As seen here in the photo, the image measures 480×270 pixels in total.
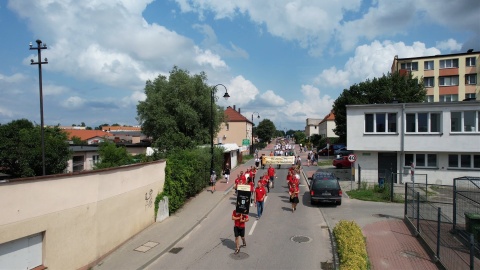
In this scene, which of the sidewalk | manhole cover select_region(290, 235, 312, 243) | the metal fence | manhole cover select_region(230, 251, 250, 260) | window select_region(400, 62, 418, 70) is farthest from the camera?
window select_region(400, 62, 418, 70)

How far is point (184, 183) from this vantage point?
56.3 feet

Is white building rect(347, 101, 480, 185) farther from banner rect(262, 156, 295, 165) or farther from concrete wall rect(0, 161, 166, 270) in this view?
concrete wall rect(0, 161, 166, 270)

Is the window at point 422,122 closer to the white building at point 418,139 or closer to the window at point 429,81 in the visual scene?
the white building at point 418,139

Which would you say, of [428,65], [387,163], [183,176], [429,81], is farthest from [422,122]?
[428,65]

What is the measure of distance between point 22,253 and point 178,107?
93.7 ft

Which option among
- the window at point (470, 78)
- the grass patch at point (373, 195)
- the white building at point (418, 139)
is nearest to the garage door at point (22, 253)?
the grass patch at point (373, 195)

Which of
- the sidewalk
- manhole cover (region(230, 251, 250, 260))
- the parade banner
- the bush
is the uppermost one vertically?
the parade banner

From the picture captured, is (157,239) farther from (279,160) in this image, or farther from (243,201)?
(279,160)

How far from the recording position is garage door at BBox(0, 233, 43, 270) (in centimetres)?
703

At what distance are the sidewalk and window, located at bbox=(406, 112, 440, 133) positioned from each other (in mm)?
14335

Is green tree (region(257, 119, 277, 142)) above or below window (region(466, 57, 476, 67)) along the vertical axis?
below

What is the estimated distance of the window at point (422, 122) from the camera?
22.8 meters

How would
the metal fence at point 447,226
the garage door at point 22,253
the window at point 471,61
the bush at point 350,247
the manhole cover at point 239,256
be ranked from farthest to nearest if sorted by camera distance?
the window at point 471,61, the manhole cover at point 239,256, the metal fence at point 447,226, the bush at point 350,247, the garage door at point 22,253

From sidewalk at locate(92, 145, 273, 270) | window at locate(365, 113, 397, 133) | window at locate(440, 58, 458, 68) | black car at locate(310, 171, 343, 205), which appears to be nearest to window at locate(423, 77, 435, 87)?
window at locate(440, 58, 458, 68)
